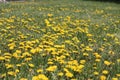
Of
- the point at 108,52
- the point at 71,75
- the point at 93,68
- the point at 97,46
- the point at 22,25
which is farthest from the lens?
the point at 22,25

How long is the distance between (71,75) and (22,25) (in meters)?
4.94

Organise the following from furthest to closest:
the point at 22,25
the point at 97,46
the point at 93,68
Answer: the point at 22,25, the point at 97,46, the point at 93,68

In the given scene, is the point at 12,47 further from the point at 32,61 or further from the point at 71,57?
the point at 71,57

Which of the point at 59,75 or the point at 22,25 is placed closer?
the point at 59,75

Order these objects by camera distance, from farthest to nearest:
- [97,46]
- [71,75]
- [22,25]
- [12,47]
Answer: [22,25] < [97,46] < [12,47] < [71,75]

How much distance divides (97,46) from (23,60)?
7.94ft

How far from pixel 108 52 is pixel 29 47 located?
1.89 meters

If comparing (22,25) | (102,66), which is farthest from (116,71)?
(22,25)

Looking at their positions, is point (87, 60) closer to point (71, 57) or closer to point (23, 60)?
point (71, 57)

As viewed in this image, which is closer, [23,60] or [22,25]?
[23,60]

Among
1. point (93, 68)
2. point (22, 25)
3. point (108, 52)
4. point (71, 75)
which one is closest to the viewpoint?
point (71, 75)

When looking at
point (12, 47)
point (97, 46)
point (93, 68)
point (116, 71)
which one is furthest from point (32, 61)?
point (97, 46)

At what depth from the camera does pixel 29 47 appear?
6.35 m

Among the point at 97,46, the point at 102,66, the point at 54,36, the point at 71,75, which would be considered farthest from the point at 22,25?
the point at 71,75
